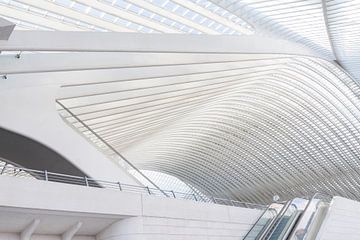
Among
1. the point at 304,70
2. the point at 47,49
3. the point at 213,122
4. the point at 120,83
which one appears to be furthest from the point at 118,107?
the point at 213,122

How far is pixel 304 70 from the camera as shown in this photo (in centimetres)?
3475

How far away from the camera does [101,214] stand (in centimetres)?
1175

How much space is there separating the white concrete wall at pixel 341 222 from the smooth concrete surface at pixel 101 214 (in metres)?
4.26

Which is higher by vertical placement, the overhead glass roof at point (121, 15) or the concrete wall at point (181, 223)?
the overhead glass roof at point (121, 15)

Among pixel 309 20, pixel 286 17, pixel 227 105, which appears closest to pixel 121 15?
pixel 286 17

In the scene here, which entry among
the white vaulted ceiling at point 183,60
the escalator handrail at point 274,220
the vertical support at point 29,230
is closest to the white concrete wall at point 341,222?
the escalator handrail at point 274,220

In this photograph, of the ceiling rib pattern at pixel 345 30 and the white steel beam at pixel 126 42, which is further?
the ceiling rib pattern at pixel 345 30

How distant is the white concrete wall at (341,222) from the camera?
17781 millimetres

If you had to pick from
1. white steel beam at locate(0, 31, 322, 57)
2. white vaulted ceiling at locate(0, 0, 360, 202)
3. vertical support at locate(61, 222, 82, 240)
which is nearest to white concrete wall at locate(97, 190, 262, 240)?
vertical support at locate(61, 222, 82, 240)

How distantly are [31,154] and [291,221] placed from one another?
9.05 m

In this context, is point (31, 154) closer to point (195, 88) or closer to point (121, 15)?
point (121, 15)

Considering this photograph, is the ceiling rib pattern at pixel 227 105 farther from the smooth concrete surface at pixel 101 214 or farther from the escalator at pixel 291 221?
the escalator at pixel 291 221

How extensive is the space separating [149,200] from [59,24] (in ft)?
26.7

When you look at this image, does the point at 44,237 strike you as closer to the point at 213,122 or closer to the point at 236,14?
the point at 236,14
